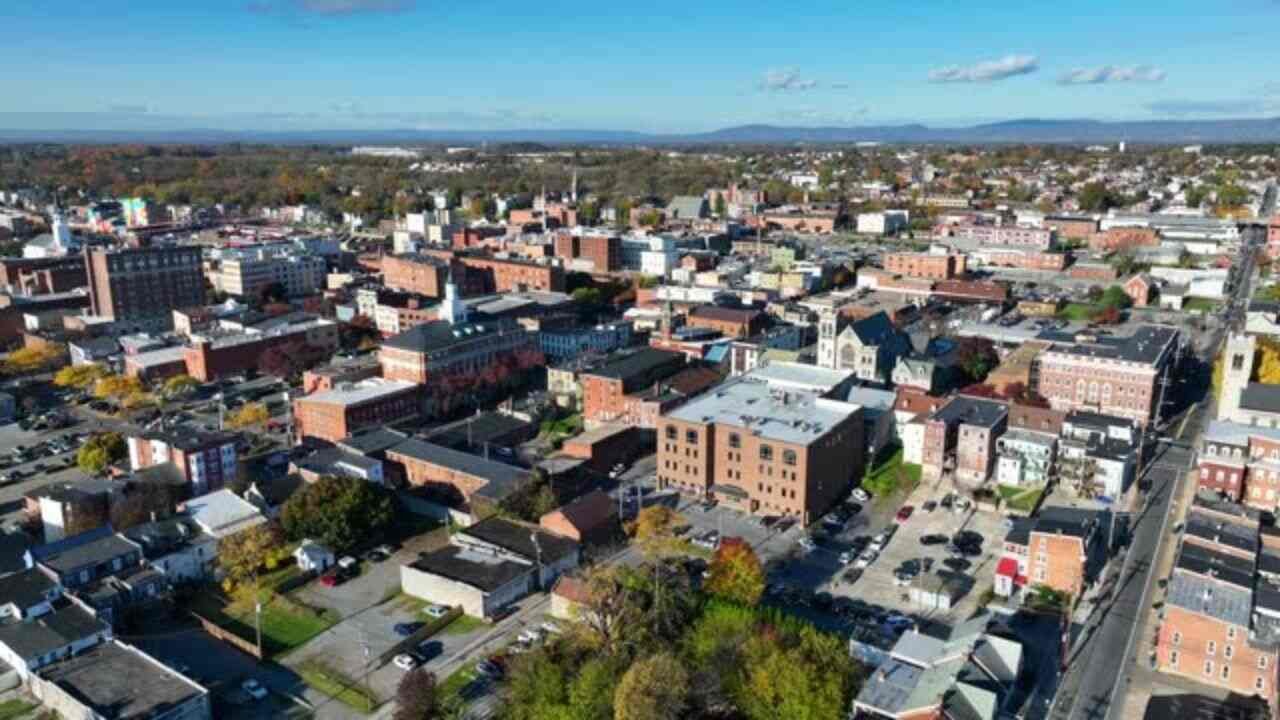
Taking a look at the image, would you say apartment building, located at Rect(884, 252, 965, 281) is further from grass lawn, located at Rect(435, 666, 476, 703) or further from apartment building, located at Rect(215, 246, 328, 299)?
grass lawn, located at Rect(435, 666, 476, 703)

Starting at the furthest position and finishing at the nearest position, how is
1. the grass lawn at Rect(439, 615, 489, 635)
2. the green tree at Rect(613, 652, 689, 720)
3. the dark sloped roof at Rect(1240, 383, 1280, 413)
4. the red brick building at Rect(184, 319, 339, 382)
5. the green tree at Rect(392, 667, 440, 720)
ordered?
the red brick building at Rect(184, 319, 339, 382)
the dark sloped roof at Rect(1240, 383, 1280, 413)
the grass lawn at Rect(439, 615, 489, 635)
the green tree at Rect(392, 667, 440, 720)
the green tree at Rect(613, 652, 689, 720)

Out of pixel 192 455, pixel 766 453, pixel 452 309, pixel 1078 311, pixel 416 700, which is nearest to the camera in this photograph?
pixel 416 700

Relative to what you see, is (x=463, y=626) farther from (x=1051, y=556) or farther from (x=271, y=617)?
(x=1051, y=556)

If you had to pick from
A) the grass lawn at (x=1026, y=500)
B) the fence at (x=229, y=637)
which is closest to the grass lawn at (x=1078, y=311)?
the grass lawn at (x=1026, y=500)

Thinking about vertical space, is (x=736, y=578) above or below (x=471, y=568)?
above

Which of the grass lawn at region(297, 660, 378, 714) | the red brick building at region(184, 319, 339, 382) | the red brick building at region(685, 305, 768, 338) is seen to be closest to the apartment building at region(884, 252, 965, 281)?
the red brick building at region(685, 305, 768, 338)

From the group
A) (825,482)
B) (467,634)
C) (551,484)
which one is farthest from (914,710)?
(551,484)

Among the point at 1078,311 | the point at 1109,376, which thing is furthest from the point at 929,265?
the point at 1109,376
